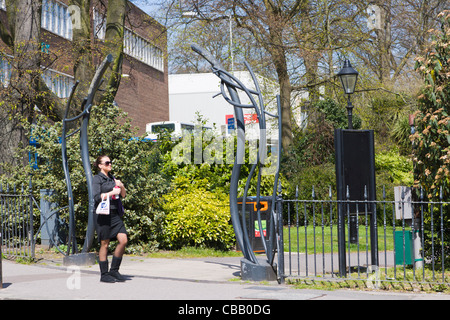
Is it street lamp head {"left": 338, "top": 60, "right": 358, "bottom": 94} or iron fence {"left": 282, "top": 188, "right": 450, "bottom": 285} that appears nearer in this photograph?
iron fence {"left": 282, "top": 188, "right": 450, "bottom": 285}

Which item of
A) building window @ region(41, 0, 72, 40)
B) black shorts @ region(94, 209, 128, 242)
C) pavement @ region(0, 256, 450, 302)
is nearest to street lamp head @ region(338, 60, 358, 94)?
pavement @ region(0, 256, 450, 302)

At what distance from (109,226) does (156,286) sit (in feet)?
3.52

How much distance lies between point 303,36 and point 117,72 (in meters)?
8.79

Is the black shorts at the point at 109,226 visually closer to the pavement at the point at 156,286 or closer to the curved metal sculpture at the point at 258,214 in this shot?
the pavement at the point at 156,286

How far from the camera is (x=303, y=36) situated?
23.0 meters

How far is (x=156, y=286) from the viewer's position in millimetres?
8672

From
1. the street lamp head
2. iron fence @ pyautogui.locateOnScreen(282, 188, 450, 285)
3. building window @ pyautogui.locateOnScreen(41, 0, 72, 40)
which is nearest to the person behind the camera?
iron fence @ pyautogui.locateOnScreen(282, 188, 450, 285)

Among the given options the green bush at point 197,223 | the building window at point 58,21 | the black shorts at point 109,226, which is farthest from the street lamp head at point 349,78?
the building window at point 58,21

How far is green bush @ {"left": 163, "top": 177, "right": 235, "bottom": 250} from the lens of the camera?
528 inches

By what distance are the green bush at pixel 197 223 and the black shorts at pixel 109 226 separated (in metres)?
4.41

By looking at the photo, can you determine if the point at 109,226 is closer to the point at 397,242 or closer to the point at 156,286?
the point at 156,286

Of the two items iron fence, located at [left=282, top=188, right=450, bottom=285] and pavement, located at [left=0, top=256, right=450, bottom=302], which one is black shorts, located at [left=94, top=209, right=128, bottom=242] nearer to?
pavement, located at [left=0, top=256, right=450, bottom=302]

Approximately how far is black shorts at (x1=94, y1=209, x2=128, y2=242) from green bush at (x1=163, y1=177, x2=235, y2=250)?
173 inches

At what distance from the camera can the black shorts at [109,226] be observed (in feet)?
29.2
